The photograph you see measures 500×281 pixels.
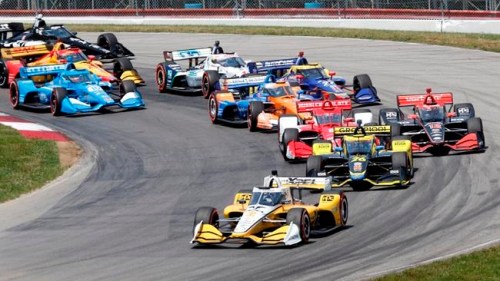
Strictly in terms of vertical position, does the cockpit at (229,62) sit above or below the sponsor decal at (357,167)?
above

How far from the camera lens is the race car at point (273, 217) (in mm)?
20031

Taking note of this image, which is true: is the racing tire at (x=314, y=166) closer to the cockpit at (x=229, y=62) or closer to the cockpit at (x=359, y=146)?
the cockpit at (x=359, y=146)

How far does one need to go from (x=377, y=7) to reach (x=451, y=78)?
12362mm

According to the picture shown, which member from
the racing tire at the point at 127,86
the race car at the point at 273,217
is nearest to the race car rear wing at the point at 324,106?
the race car at the point at 273,217

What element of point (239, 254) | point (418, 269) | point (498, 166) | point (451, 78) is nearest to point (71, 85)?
Answer: point (451, 78)

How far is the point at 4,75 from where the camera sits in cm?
4100

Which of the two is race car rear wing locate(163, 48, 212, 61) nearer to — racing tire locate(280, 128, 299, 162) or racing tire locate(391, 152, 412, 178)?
racing tire locate(280, 128, 299, 162)

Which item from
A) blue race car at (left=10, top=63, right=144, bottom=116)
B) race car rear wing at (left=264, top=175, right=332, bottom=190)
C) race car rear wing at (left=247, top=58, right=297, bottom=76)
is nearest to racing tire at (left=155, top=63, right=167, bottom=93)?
blue race car at (left=10, top=63, right=144, bottom=116)

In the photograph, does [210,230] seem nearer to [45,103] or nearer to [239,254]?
[239,254]

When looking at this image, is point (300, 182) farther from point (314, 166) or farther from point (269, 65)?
point (269, 65)

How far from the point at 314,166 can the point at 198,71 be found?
1416cm

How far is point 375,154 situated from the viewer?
25094 millimetres

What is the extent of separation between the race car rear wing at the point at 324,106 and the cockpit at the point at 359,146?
12.7 feet

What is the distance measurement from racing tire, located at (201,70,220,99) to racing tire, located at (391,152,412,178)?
12785mm
